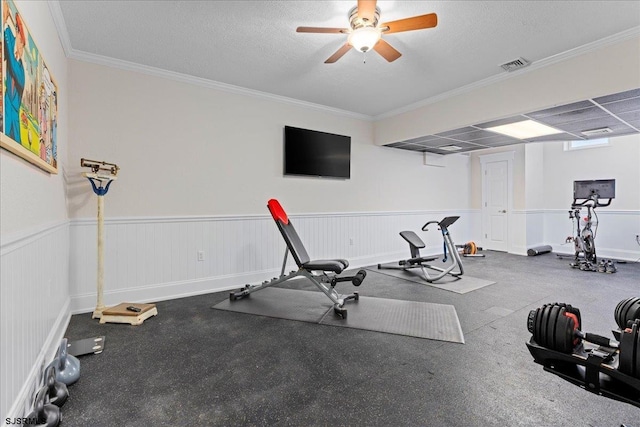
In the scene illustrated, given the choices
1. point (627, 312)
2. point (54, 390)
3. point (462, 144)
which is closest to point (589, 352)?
point (627, 312)

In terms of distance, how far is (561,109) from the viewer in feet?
11.6

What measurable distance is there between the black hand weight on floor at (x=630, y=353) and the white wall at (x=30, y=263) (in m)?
2.51

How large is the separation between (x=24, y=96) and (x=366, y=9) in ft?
6.86

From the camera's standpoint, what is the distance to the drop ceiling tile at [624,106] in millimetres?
3230

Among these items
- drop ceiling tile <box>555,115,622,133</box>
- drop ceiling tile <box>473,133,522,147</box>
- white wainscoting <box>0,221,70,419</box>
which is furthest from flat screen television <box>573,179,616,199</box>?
white wainscoting <box>0,221,70,419</box>

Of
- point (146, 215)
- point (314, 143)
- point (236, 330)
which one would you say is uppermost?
point (314, 143)

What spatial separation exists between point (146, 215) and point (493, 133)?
200 inches

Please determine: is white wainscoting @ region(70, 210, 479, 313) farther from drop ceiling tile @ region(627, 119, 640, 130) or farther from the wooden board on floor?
drop ceiling tile @ region(627, 119, 640, 130)

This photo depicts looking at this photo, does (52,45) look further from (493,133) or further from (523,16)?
(493,133)

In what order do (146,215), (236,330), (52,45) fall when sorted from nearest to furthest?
(52,45), (236,330), (146,215)

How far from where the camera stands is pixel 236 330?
8.89 feet

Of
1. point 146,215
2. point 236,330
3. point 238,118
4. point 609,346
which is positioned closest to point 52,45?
point 146,215

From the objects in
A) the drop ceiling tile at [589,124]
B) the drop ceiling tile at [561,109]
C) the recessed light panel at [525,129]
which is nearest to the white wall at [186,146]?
the recessed light panel at [525,129]

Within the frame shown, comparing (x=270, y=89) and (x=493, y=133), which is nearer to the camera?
(x=270, y=89)
